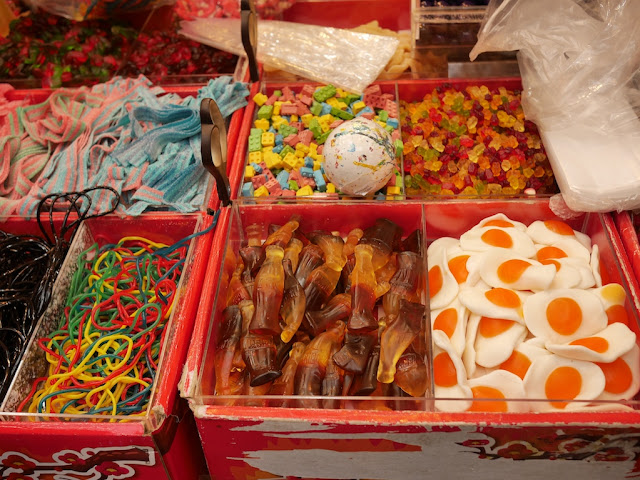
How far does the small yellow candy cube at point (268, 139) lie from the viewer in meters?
2.15

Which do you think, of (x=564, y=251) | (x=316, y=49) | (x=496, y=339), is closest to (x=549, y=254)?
(x=564, y=251)

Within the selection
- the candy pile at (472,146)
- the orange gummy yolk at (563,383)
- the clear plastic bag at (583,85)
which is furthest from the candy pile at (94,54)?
the orange gummy yolk at (563,383)

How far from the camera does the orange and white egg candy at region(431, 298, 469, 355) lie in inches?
58.0

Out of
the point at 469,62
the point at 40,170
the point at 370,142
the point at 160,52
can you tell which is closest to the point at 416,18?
the point at 469,62

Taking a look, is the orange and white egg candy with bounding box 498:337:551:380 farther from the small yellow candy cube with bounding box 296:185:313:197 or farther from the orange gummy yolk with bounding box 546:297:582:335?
the small yellow candy cube with bounding box 296:185:313:197

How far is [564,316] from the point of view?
1.44 meters

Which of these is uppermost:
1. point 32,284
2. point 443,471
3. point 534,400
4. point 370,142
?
point 370,142

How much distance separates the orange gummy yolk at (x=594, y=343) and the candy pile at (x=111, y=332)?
1.15 m

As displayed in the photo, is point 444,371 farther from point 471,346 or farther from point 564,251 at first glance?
point 564,251

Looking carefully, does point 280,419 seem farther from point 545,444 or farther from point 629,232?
point 629,232

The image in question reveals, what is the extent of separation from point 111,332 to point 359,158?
0.93 metres

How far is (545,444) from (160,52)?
2.38 m

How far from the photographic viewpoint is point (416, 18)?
7.88 feet

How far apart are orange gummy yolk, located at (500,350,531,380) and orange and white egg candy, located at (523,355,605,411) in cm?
2
